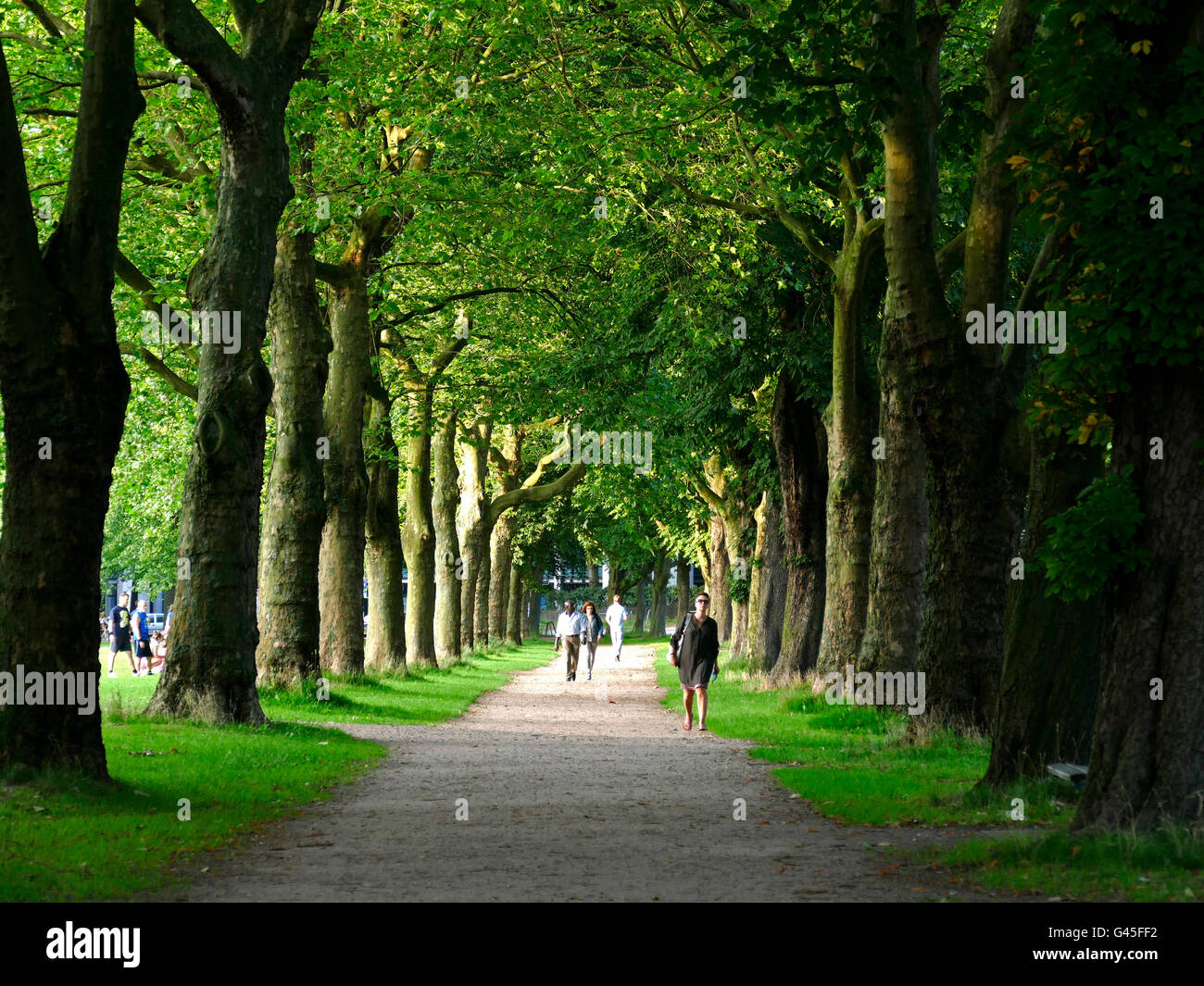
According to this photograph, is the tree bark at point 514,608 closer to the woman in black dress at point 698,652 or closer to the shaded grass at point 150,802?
the woman in black dress at point 698,652

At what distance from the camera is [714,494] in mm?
38531

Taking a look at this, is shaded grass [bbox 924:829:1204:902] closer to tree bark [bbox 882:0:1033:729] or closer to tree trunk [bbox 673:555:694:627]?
tree bark [bbox 882:0:1033:729]

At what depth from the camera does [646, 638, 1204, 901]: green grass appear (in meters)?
7.76

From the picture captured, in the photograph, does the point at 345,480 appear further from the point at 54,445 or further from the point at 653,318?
the point at 54,445

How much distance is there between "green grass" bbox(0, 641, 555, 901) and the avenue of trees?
1.88 feet

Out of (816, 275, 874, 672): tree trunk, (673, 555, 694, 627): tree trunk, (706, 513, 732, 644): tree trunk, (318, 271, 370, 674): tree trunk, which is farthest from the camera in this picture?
(673, 555, 694, 627): tree trunk

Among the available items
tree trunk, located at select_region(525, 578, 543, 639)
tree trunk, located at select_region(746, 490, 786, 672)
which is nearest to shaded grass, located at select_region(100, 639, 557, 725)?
tree trunk, located at select_region(746, 490, 786, 672)

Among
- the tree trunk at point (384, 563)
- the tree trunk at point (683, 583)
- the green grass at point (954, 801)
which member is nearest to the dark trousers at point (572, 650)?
the tree trunk at point (384, 563)

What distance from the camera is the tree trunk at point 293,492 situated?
19.9m

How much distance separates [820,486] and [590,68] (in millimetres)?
8652

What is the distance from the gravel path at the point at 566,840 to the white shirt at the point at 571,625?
16501 millimetres

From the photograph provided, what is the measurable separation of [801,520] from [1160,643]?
17.1 m


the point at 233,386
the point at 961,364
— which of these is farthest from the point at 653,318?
the point at 961,364

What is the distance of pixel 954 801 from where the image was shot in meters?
11.1
